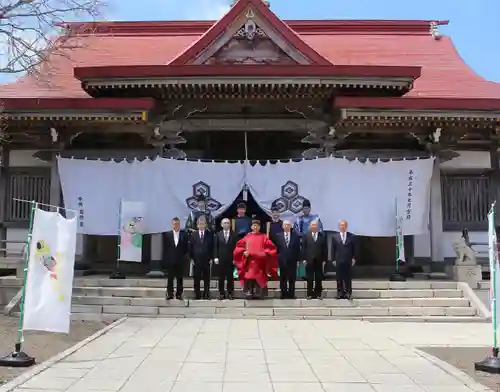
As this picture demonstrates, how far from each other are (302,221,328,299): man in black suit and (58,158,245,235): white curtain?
220 centimetres

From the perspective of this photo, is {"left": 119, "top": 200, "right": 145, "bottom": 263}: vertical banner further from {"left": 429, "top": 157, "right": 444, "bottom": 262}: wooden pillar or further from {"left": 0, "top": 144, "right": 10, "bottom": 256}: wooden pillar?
{"left": 429, "top": 157, "right": 444, "bottom": 262}: wooden pillar

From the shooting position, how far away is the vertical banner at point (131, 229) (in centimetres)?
1135

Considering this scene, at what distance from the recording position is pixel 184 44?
17.5 meters

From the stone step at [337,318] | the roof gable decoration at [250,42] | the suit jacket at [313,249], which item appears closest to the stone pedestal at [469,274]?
the stone step at [337,318]

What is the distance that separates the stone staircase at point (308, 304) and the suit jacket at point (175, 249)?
79 cm

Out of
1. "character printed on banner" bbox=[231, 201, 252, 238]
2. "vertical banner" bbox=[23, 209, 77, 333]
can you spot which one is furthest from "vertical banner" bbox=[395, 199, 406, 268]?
"vertical banner" bbox=[23, 209, 77, 333]

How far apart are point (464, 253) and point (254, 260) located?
4585mm

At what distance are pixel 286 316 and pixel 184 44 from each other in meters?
10.9

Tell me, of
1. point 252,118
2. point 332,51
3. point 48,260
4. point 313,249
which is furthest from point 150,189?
point 332,51

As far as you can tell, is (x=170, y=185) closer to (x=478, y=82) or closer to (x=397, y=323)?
(x=397, y=323)

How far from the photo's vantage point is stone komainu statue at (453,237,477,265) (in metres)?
11.2

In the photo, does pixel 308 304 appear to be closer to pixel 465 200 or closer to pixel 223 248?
pixel 223 248

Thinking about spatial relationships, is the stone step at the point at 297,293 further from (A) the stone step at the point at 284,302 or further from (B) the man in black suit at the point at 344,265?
(B) the man in black suit at the point at 344,265

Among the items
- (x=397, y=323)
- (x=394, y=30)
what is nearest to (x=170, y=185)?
(x=397, y=323)
